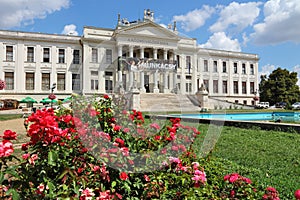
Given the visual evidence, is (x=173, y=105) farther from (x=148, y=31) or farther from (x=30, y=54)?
(x=30, y=54)

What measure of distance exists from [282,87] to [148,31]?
2586 centimetres

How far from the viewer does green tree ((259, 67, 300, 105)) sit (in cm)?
4059

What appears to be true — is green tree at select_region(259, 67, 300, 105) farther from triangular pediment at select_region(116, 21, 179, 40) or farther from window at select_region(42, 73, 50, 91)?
window at select_region(42, 73, 50, 91)

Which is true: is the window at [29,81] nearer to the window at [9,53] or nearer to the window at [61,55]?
the window at [9,53]

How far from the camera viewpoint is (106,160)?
198 cm

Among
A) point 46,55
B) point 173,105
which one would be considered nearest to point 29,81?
point 46,55

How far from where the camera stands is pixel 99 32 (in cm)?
3219

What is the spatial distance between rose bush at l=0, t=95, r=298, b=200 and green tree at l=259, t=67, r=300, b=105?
4411 centimetres

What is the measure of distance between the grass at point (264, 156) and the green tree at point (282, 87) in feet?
126

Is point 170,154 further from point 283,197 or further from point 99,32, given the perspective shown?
point 99,32

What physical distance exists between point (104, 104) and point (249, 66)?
45724 millimetres

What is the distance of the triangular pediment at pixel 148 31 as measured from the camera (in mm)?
30914

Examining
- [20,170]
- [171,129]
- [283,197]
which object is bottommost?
[283,197]

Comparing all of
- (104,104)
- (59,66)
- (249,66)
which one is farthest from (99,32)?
(104,104)
